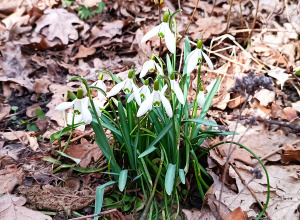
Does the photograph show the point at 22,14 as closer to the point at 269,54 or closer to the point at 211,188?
the point at 269,54

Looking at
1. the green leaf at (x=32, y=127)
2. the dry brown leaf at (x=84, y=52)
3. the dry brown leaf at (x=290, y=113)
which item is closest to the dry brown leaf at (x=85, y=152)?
the green leaf at (x=32, y=127)

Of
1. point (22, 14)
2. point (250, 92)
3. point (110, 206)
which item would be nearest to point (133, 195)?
point (110, 206)

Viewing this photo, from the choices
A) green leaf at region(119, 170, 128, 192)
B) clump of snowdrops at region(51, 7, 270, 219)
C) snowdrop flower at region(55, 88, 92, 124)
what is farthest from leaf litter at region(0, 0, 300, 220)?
snowdrop flower at region(55, 88, 92, 124)

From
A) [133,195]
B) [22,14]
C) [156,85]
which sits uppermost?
[156,85]

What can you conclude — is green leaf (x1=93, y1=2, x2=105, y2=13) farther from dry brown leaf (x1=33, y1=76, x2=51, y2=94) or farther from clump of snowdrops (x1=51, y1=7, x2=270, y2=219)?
clump of snowdrops (x1=51, y1=7, x2=270, y2=219)

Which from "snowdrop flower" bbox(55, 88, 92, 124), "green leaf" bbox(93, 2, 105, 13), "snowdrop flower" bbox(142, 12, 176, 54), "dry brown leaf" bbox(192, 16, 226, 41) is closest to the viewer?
"snowdrop flower" bbox(55, 88, 92, 124)

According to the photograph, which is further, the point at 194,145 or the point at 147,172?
the point at 194,145

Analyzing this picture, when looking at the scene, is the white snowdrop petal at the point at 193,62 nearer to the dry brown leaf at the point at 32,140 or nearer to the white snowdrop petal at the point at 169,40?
the white snowdrop petal at the point at 169,40
